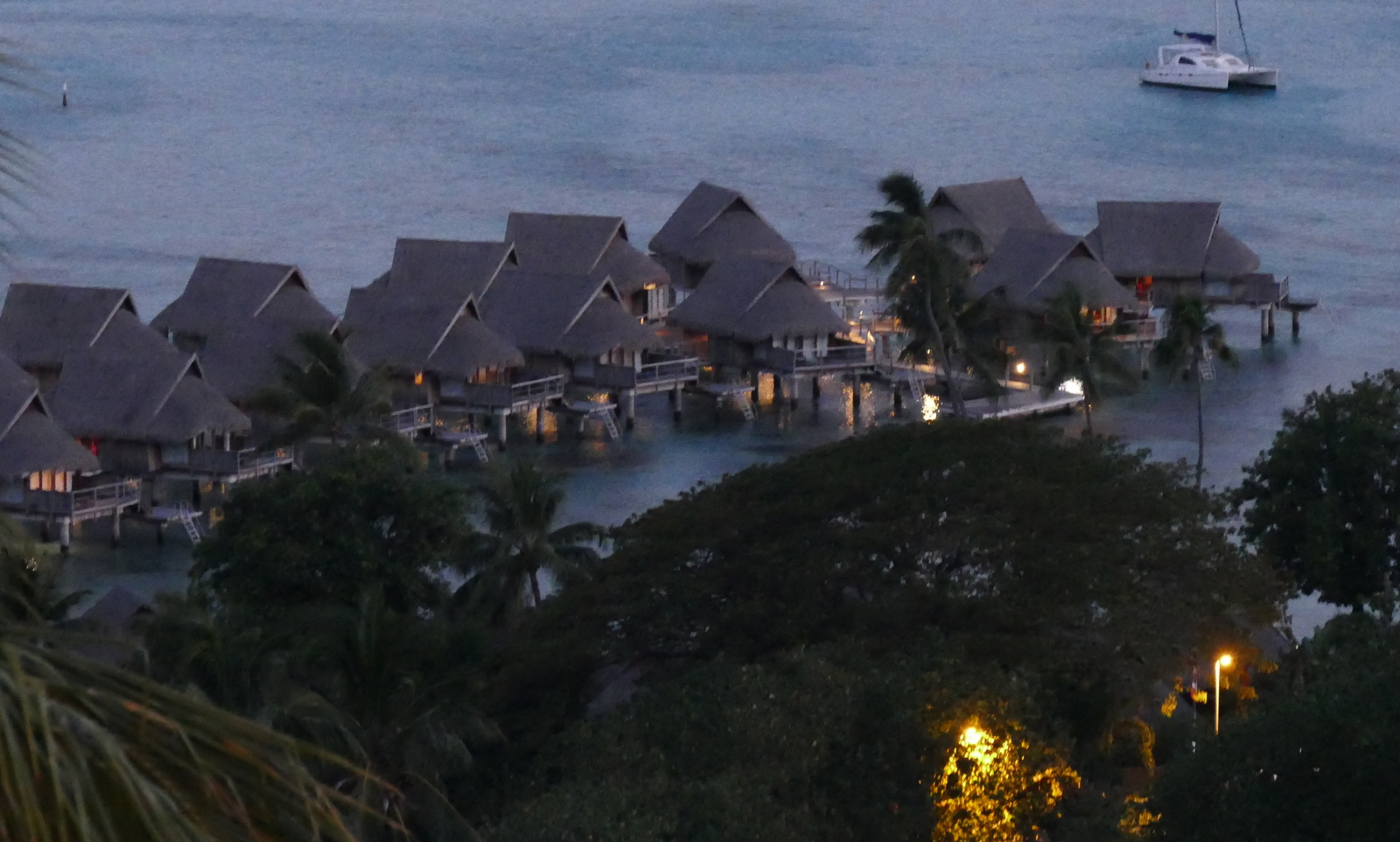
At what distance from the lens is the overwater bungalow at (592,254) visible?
3453 cm

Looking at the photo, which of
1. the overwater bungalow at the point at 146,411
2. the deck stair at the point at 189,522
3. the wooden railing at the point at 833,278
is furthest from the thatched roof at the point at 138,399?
the wooden railing at the point at 833,278

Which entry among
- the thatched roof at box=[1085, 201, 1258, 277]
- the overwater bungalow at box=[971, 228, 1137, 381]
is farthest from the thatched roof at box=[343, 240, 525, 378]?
the thatched roof at box=[1085, 201, 1258, 277]

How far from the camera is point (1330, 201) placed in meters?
56.0

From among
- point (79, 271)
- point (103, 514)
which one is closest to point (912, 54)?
point (79, 271)

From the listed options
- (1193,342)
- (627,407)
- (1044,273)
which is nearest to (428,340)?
(627,407)

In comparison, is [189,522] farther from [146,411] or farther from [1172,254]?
[1172,254]

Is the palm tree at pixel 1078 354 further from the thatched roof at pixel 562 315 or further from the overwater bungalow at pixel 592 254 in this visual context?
the overwater bungalow at pixel 592 254

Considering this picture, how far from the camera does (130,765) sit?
1.90m

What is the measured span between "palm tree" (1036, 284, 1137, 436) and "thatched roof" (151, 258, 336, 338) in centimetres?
1050

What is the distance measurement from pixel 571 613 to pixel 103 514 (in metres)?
12.4

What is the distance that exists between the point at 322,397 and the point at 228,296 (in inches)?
339

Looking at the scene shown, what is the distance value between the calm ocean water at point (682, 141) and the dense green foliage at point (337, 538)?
20.8ft

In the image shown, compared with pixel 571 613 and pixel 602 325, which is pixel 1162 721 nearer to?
pixel 571 613

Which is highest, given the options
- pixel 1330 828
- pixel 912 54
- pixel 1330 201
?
pixel 912 54
